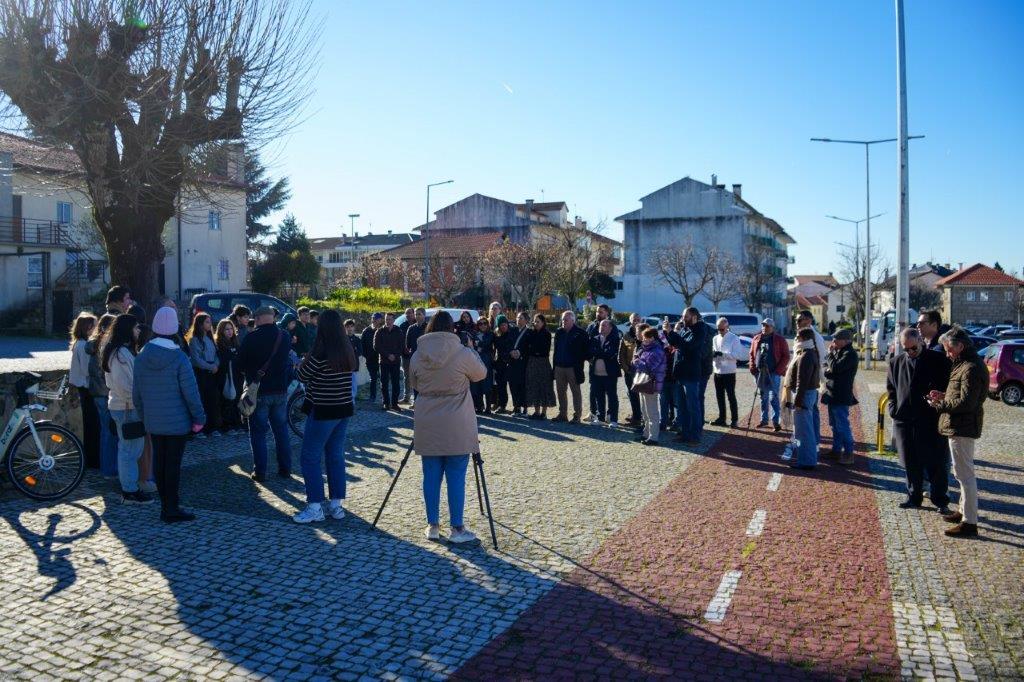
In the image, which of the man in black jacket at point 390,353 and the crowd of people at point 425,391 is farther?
the man in black jacket at point 390,353

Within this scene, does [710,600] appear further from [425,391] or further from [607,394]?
[607,394]

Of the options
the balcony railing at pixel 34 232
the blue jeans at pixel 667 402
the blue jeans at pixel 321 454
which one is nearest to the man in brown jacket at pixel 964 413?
the blue jeans at pixel 321 454

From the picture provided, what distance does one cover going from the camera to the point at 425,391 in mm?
6719

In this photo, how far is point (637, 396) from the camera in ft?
45.6

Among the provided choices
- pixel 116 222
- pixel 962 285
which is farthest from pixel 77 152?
pixel 962 285

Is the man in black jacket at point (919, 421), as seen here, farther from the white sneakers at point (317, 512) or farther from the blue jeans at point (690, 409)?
the white sneakers at point (317, 512)

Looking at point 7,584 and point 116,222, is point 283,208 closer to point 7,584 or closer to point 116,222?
point 116,222

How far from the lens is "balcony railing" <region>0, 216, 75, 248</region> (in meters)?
37.5

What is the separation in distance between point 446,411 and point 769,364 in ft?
27.5

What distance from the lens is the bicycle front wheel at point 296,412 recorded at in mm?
11294

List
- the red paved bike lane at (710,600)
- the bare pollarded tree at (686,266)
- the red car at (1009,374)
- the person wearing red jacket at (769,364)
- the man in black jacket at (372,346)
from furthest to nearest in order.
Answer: the bare pollarded tree at (686,266), the red car at (1009,374), the man in black jacket at (372,346), the person wearing red jacket at (769,364), the red paved bike lane at (710,600)

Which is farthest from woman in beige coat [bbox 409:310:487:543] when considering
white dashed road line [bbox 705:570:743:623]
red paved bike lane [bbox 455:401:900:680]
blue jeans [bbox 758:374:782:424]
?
blue jeans [bbox 758:374:782:424]

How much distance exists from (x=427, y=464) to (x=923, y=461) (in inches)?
193

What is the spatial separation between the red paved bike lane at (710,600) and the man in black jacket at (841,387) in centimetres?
207
